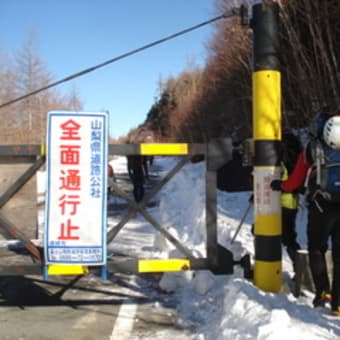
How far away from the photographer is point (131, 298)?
5.15m

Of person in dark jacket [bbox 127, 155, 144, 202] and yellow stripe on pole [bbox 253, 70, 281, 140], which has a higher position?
yellow stripe on pole [bbox 253, 70, 281, 140]

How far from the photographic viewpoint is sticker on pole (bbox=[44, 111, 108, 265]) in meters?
4.17

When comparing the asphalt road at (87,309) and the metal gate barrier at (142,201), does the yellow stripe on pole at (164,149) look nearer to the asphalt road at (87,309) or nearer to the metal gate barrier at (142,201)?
the metal gate barrier at (142,201)

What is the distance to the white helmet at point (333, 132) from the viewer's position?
3.74 meters

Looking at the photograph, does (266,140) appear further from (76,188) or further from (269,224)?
(76,188)

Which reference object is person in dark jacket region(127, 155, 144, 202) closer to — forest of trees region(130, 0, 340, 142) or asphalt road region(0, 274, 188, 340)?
forest of trees region(130, 0, 340, 142)

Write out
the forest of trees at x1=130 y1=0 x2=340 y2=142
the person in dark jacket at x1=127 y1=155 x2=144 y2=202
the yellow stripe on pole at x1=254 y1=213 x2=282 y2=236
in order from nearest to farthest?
the yellow stripe on pole at x1=254 y1=213 x2=282 y2=236
the forest of trees at x1=130 y1=0 x2=340 y2=142
the person in dark jacket at x1=127 y1=155 x2=144 y2=202

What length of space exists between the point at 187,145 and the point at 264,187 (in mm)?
842

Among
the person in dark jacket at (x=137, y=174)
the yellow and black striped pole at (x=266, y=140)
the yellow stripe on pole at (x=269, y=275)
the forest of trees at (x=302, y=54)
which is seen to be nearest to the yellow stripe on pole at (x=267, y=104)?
the yellow and black striped pole at (x=266, y=140)

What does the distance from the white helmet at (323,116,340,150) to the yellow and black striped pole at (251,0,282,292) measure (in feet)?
2.04

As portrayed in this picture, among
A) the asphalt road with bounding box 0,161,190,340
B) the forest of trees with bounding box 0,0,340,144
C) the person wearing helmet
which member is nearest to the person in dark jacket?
the forest of trees with bounding box 0,0,340,144

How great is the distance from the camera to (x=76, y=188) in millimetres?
4188

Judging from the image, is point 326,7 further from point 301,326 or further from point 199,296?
point 301,326

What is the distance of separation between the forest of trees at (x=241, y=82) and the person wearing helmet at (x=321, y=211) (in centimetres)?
55
